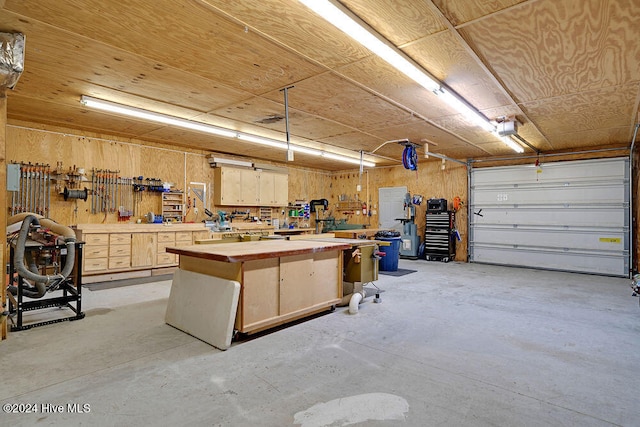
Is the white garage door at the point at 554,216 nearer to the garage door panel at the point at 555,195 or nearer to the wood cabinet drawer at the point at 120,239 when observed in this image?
the garage door panel at the point at 555,195

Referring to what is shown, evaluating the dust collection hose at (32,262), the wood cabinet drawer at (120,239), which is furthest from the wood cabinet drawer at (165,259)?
the dust collection hose at (32,262)

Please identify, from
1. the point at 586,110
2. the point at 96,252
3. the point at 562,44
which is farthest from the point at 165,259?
the point at 586,110

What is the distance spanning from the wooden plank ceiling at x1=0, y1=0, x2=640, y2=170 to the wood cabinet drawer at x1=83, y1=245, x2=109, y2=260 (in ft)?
6.63

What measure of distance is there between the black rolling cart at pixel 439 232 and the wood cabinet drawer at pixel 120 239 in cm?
660

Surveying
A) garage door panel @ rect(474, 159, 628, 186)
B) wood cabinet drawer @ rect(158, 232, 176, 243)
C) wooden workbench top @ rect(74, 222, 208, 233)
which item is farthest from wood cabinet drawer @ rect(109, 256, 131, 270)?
garage door panel @ rect(474, 159, 628, 186)

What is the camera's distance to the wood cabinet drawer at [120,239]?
18.4 feet

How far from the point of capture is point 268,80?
3623 mm

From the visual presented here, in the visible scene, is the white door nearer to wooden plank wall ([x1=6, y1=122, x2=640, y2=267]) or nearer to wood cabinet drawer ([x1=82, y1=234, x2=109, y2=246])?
wooden plank wall ([x1=6, y1=122, x2=640, y2=267])

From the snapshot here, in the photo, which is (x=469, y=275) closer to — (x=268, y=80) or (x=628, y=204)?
(x=628, y=204)

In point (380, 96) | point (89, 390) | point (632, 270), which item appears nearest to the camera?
point (89, 390)

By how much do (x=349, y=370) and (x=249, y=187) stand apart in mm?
6014

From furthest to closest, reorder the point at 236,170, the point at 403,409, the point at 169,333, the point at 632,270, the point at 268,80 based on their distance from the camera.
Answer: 1. the point at 236,170
2. the point at 632,270
3. the point at 268,80
4. the point at 169,333
5. the point at 403,409

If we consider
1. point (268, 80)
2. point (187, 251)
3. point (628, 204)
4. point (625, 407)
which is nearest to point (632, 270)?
point (628, 204)

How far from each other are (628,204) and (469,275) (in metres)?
3.31
